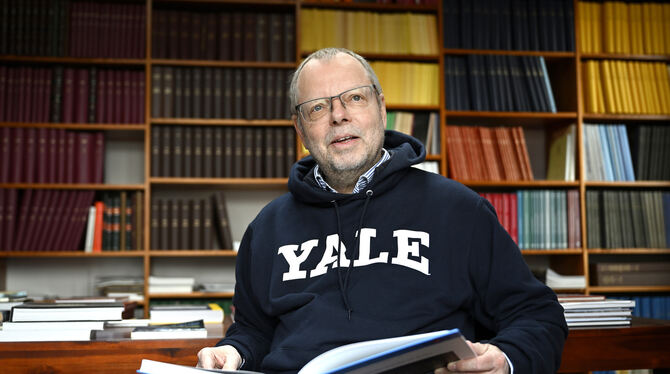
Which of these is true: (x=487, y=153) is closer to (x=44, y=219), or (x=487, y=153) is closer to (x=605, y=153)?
(x=605, y=153)

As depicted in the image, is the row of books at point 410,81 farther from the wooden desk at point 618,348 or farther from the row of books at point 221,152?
the wooden desk at point 618,348

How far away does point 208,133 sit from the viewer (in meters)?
3.33

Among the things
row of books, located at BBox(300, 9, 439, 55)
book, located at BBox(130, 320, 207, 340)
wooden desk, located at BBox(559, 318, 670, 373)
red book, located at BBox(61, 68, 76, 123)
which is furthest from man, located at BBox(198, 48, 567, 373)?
red book, located at BBox(61, 68, 76, 123)

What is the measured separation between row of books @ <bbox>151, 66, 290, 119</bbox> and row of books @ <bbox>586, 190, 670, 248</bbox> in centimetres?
167

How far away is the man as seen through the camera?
4.11 feet

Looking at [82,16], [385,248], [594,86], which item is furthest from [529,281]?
[82,16]

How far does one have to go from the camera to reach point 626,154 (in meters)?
3.49

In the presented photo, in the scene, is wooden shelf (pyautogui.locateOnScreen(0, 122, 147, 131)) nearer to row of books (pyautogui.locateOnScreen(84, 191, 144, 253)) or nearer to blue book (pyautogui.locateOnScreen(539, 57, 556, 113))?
row of books (pyautogui.locateOnScreen(84, 191, 144, 253))

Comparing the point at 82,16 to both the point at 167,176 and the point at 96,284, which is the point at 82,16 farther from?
the point at 96,284

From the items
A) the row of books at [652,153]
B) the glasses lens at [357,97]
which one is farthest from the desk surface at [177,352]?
the row of books at [652,153]

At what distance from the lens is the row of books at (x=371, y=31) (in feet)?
11.3

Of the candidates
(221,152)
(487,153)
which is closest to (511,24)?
(487,153)

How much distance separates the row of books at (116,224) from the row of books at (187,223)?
8 cm

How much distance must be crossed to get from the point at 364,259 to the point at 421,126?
2.20m
